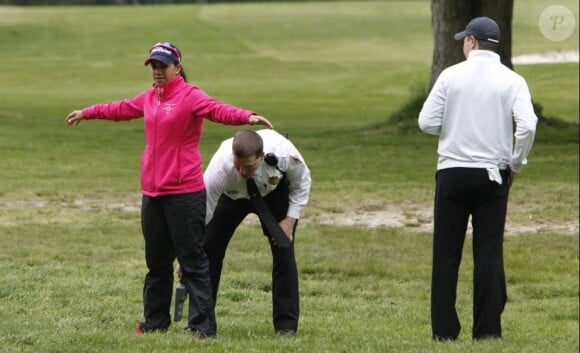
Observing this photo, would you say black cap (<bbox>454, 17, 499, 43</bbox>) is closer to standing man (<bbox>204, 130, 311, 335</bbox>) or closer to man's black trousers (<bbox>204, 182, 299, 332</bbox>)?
standing man (<bbox>204, 130, 311, 335</bbox>)

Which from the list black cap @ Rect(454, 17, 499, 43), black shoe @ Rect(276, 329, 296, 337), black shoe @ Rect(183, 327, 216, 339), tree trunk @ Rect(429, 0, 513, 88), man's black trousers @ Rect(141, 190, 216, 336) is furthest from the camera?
tree trunk @ Rect(429, 0, 513, 88)

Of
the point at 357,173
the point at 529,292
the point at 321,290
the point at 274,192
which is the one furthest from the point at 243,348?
the point at 357,173

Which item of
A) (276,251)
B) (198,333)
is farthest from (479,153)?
(198,333)

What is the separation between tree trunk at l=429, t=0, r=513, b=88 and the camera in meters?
21.7

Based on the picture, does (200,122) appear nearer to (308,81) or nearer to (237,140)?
(237,140)

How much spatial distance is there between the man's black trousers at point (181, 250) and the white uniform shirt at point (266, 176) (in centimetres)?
17

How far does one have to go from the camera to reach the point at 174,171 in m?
8.23

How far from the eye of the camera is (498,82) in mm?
8023

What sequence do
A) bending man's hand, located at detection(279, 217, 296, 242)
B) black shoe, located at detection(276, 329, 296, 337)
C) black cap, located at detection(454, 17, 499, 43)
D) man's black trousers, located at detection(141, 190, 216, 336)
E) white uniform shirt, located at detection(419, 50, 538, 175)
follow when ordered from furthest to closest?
black shoe, located at detection(276, 329, 296, 337) → bending man's hand, located at detection(279, 217, 296, 242) → man's black trousers, located at detection(141, 190, 216, 336) → black cap, located at detection(454, 17, 499, 43) → white uniform shirt, located at detection(419, 50, 538, 175)

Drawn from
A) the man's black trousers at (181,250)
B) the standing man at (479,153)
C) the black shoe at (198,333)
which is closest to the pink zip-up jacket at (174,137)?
the man's black trousers at (181,250)

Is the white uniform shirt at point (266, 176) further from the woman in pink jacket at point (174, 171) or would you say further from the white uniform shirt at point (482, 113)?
the white uniform shirt at point (482, 113)

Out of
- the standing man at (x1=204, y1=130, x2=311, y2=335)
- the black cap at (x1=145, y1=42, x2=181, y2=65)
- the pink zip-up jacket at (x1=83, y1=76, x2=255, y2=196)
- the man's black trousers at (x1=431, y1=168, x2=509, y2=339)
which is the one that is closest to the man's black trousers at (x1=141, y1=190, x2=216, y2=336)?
the pink zip-up jacket at (x1=83, y1=76, x2=255, y2=196)

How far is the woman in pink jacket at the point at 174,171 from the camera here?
26.9 ft

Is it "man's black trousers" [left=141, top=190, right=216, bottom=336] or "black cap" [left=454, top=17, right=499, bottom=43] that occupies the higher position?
"black cap" [left=454, top=17, right=499, bottom=43]
